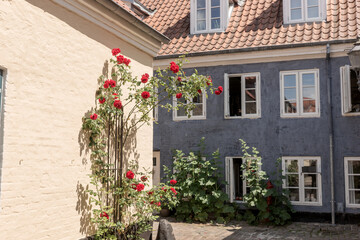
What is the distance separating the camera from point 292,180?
12.2 metres

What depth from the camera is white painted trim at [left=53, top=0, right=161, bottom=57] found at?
5.39m

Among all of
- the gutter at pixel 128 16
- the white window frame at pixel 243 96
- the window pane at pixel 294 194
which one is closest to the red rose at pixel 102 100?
the gutter at pixel 128 16

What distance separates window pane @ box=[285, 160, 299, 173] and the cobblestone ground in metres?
1.60

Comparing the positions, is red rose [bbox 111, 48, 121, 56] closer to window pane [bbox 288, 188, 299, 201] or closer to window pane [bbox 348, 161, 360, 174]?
window pane [bbox 288, 188, 299, 201]

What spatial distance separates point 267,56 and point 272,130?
234cm

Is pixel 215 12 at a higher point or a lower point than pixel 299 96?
higher

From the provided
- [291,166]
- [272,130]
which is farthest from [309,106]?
[291,166]

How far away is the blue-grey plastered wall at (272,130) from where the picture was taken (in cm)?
1179

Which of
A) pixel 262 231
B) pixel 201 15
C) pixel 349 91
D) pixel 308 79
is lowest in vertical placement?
pixel 262 231

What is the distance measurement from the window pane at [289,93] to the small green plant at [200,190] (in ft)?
9.20

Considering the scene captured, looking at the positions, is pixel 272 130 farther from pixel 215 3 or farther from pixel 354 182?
pixel 215 3

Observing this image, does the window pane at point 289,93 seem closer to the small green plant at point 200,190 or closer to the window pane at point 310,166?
the window pane at point 310,166

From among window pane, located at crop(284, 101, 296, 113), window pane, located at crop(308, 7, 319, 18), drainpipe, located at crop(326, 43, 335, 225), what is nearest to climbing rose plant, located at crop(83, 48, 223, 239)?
window pane, located at crop(284, 101, 296, 113)

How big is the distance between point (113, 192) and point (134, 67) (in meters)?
2.26
